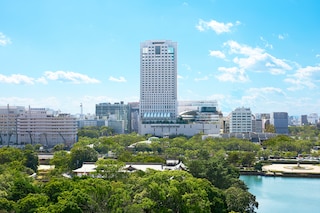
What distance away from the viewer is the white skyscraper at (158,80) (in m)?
66.1

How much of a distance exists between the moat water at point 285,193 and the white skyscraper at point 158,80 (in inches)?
1406

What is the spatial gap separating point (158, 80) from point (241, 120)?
14.9 metres

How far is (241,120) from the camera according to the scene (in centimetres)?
6706

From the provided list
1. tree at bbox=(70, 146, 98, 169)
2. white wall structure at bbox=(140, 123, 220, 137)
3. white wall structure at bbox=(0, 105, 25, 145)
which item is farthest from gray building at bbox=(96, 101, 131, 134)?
tree at bbox=(70, 146, 98, 169)

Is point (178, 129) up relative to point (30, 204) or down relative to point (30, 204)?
up

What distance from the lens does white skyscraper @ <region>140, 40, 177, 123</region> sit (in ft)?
217

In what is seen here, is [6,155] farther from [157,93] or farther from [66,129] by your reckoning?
[157,93]

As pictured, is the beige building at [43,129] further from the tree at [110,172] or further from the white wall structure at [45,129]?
the tree at [110,172]

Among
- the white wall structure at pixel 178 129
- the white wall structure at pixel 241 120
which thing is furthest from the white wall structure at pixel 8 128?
the white wall structure at pixel 241 120

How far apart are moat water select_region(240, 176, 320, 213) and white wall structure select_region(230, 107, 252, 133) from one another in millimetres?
35718

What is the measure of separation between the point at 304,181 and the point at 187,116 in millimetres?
36755

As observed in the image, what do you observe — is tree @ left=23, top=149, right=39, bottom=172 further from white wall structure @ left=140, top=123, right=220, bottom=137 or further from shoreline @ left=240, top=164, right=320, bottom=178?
white wall structure @ left=140, top=123, right=220, bottom=137

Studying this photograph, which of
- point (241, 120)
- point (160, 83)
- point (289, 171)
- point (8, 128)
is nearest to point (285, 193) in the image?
point (289, 171)

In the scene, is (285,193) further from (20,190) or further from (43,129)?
(43,129)
